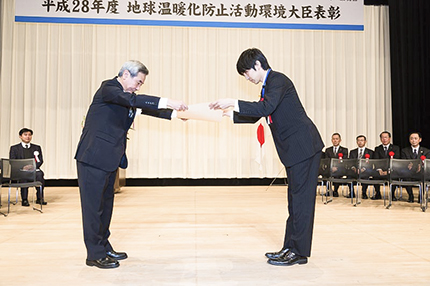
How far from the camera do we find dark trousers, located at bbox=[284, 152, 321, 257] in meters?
2.64

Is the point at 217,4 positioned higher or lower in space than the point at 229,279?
higher

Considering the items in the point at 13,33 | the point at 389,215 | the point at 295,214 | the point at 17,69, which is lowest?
the point at 389,215

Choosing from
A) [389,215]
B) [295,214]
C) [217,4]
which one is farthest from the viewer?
[217,4]

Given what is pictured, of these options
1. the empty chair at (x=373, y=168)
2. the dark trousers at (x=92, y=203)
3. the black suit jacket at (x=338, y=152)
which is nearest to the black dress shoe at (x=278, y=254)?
the dark trousers at (x=92, y=203)

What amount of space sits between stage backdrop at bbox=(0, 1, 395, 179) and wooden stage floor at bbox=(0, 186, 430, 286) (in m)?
4.11

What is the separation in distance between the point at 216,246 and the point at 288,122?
1364 millimetres

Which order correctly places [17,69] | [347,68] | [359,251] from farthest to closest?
[347,68]
[17,69]
[359,251]

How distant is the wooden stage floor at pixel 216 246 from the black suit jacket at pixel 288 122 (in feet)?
2.71

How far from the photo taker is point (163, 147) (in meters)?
9.84

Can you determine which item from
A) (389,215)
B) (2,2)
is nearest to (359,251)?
(389,215)

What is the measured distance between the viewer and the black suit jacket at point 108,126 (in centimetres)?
251

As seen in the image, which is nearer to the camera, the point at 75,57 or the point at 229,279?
the point at 229,279

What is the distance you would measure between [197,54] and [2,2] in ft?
17.2

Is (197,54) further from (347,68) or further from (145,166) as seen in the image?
(347,68)
